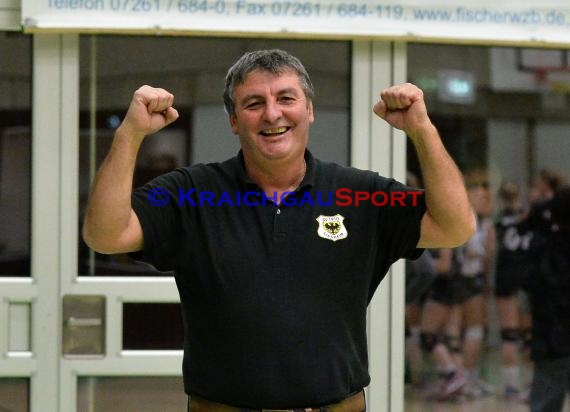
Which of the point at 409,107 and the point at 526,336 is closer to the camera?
the point at 409,107

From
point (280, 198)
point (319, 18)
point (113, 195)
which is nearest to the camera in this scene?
point (113, 195)

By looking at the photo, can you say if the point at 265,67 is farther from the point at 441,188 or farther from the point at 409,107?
the point at 441,188

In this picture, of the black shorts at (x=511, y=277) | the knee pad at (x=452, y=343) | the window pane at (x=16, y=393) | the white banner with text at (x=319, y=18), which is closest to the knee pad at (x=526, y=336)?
the black shorts at (x=511, y=277)

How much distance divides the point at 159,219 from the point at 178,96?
2.11 metres

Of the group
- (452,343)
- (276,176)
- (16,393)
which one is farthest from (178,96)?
(276,176)

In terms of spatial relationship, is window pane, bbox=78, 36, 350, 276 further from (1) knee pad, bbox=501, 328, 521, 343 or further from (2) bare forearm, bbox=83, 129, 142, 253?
(2) bare forearm, bbox=83, 129, 142, 253

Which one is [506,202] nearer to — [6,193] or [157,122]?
[6,193]

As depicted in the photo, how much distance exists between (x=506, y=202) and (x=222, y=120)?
140 centimetres

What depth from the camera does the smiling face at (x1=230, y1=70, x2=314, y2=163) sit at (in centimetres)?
282

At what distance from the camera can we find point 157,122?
272 cm

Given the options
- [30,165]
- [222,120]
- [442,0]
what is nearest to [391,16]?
[442,0]

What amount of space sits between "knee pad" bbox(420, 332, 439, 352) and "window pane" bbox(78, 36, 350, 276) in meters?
0.90

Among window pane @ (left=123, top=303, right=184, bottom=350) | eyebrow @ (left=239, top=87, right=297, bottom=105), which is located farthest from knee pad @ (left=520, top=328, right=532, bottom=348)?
eyebrow @ (left=239, top=87, right=297, bottom=105)

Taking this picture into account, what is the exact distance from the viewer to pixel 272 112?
9.20 feet
